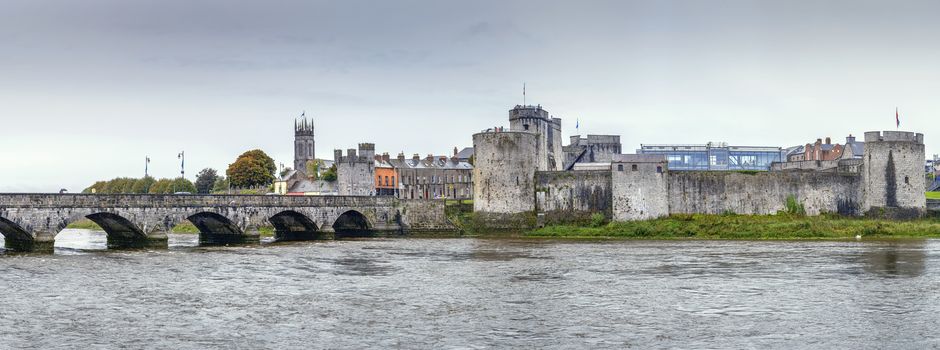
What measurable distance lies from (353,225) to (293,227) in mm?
4338

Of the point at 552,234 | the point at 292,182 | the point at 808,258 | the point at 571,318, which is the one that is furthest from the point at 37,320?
the point at 292,182

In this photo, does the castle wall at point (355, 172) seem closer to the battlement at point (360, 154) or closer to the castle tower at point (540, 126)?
the battlement at point (360, 154)

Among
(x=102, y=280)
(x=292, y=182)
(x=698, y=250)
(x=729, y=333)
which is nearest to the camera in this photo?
(x=729, y=333)

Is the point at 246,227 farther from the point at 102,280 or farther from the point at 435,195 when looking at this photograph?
the point at 435,195

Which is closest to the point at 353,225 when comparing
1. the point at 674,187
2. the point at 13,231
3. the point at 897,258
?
the point at 674,187

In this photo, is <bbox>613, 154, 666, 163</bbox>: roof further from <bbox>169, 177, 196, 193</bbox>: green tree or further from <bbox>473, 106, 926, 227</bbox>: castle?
<bbox>169, 177, 196, 193</bbox>: green tree

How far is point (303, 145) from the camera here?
13838cm

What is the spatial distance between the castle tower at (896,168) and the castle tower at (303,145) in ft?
287

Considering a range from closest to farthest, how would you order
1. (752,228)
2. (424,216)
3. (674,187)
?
(752,228), (674,187), (424,216)

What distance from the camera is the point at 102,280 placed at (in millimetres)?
32844

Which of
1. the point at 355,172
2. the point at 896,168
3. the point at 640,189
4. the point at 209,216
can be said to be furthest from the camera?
the point at 355,172

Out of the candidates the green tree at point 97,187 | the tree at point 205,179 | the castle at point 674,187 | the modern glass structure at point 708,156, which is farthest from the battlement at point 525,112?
the green tree at point 97,187

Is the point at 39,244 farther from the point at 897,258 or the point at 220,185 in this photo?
the point at 220,185

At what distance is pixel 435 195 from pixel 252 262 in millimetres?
68798
